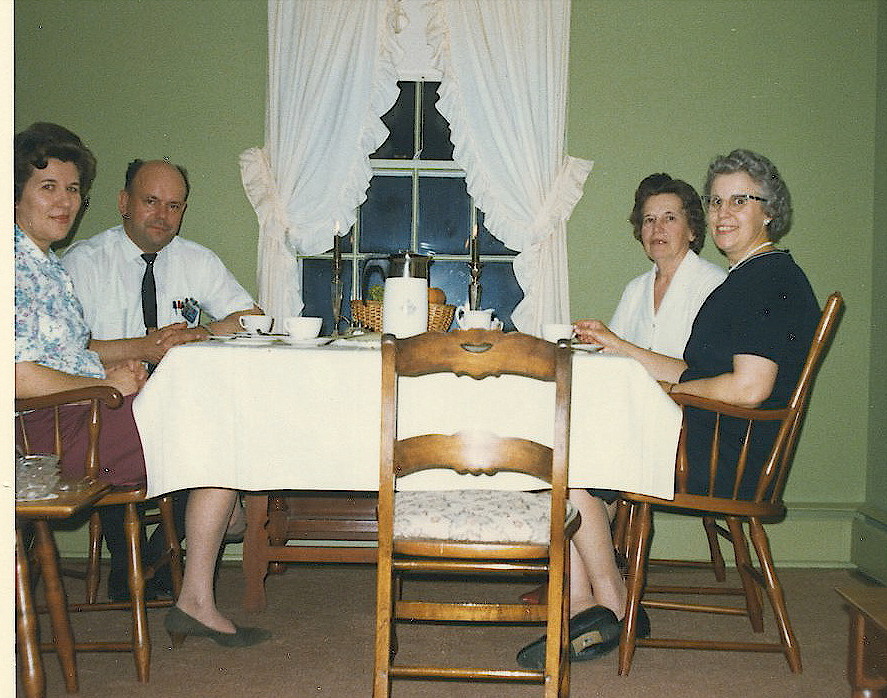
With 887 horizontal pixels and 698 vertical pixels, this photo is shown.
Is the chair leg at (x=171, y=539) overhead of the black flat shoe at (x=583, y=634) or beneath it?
overhead

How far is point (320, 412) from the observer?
2.01 metres

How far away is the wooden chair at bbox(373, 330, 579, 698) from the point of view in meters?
1.74

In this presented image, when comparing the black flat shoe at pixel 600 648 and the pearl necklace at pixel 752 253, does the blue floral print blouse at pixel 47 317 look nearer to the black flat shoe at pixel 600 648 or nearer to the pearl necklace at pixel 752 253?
the black flat shoe at pixel 600 648

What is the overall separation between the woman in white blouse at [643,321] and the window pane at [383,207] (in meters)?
1.03

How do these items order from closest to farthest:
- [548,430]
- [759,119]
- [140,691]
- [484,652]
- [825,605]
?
1. [548,430]
2. [140,691]
3. [484,652]
4. [825,605]
5. [759,119]

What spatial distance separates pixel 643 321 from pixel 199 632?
195cm

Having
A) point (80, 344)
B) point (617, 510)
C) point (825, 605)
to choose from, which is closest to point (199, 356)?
point (80, 344)

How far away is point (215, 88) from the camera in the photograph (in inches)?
140

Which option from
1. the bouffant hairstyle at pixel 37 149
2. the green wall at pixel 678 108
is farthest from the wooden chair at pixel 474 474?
the green wall at pixel 678 108

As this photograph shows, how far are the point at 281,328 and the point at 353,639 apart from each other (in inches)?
58.1

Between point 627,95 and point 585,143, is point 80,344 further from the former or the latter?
point 627,95

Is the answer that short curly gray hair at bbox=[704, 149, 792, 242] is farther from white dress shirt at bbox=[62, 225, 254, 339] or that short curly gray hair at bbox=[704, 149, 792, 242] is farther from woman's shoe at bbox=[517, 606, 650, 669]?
white dress shirt at bbox=[62, 225, 254, 339]

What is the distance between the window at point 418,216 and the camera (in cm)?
370

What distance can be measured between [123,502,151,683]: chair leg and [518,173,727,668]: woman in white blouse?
106 centimetres
